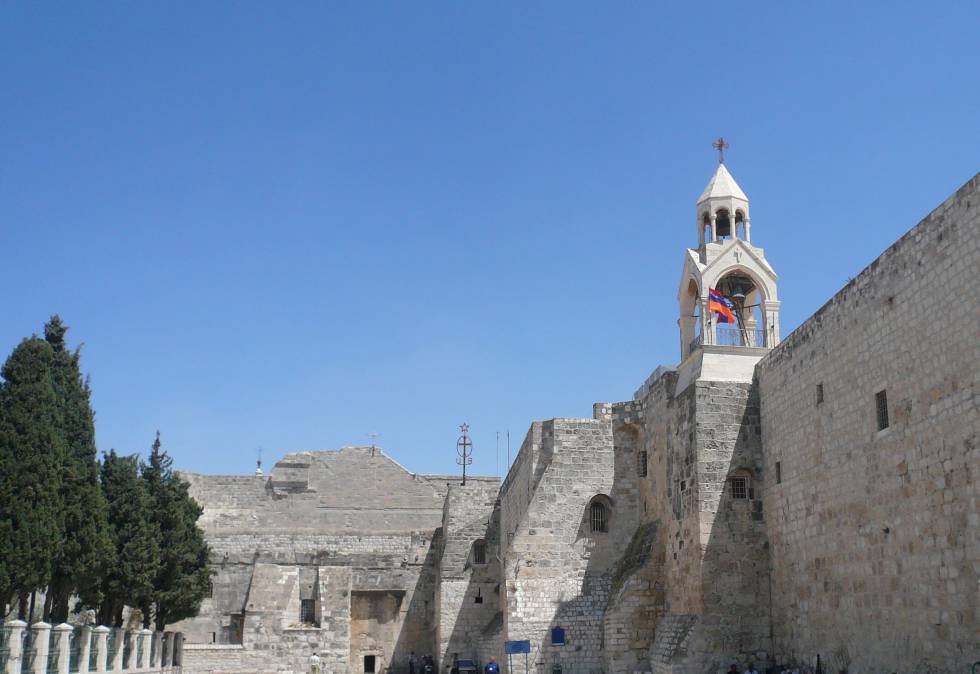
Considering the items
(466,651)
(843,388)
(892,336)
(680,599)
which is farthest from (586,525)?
(892,336)

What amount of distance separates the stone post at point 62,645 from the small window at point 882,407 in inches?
550

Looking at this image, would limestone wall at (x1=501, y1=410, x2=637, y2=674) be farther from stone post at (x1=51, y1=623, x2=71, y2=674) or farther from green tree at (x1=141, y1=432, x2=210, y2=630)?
stone post at (x1=51, y1=623, x2=71, y2=674)

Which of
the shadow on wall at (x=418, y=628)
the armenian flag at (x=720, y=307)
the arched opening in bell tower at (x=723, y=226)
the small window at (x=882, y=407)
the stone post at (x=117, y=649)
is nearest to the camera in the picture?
the small window at (x=882, y=407)

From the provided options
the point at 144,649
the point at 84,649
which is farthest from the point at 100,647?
the point at 144,649

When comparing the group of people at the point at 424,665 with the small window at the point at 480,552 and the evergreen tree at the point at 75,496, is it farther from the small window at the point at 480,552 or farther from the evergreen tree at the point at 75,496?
the evergreen tree at the point at 75,496

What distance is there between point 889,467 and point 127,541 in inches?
662

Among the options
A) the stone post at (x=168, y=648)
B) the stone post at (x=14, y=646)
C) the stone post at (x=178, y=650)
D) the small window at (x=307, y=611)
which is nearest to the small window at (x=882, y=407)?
the stone post at (x=14, y=646)

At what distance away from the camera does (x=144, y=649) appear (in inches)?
902

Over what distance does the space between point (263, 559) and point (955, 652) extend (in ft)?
75.5

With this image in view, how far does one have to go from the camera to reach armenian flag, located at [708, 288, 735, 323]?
74.6 ft

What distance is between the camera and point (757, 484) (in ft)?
65.6

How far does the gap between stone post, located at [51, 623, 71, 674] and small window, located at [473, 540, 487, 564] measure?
14.4 meters

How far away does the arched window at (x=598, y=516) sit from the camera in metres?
24.3

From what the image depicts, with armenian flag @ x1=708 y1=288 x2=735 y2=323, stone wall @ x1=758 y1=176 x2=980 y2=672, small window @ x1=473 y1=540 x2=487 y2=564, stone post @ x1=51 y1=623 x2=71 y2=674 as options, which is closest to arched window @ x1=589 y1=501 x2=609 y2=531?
armenian flag @ x1=708 y1=288 x2=735 y2=323
